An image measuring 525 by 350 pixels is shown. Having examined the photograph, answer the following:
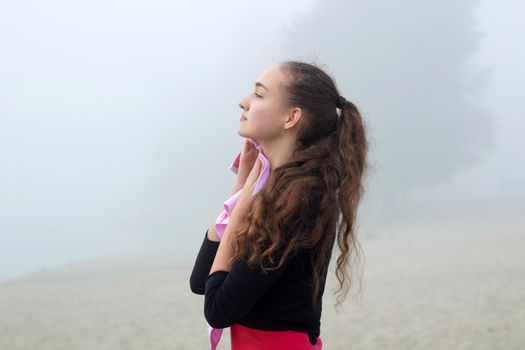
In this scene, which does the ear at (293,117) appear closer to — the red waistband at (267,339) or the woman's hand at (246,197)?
the woman's hand at (246,197)

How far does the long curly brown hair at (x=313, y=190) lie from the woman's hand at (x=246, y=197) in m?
0.02

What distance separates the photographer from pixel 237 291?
1077mm

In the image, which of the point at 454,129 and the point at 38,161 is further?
the point at 454,129

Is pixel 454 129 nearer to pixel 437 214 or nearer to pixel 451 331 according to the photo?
pixel 437 214

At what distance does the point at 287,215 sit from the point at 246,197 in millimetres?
117

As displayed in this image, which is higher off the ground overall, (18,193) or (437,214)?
(18,193)

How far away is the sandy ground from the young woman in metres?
3.67

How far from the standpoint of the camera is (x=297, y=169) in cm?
119

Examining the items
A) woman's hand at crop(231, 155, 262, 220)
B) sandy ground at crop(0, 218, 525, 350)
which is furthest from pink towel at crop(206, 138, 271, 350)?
sandy ground at crop(0, 218, 525, 350)

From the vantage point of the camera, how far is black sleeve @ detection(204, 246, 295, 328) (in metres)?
1.08

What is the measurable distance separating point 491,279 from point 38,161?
483 inches

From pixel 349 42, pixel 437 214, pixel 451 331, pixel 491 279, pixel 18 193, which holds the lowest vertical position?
pixel 437 214

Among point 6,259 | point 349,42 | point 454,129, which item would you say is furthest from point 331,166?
point 454,129

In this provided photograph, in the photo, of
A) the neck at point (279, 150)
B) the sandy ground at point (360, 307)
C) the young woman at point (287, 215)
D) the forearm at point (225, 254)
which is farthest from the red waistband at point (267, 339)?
the sandy ground at point (360, 307)
